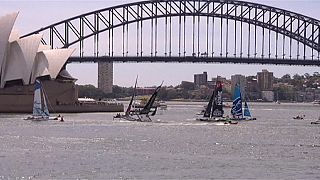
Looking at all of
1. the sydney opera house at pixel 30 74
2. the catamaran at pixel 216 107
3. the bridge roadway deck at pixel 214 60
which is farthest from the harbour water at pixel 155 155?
the bridge roadway deck at pixel 214 60

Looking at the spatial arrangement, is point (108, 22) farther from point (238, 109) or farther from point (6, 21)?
point (238, 109)

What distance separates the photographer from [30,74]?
95.8 meters

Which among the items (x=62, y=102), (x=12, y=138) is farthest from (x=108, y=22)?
(x=12, y=138)

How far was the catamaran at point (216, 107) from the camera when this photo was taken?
237 feet

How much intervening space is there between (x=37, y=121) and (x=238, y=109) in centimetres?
1824

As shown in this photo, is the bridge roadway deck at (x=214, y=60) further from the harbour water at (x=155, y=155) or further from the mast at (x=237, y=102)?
the harbour water at (x=155, y=155)

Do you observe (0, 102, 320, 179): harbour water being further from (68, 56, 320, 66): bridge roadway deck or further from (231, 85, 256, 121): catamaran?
(68, 56, 320, 66): bridge roadway deck

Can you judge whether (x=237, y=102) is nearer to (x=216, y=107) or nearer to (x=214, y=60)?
(x=216, y=107)

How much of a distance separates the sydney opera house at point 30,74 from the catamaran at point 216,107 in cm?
2604

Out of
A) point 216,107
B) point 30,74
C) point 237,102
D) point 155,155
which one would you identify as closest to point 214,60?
point 30,74

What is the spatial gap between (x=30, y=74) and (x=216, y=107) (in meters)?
29.9

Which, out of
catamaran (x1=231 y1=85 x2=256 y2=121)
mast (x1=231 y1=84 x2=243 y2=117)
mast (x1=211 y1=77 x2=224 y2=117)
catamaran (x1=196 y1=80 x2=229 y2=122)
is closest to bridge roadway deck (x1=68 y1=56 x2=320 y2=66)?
catamaran (x1=231 y1=85 x2=256 y2=121)

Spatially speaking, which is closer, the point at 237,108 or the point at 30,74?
the point at 237,108

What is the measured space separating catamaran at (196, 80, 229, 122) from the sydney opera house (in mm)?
26039
